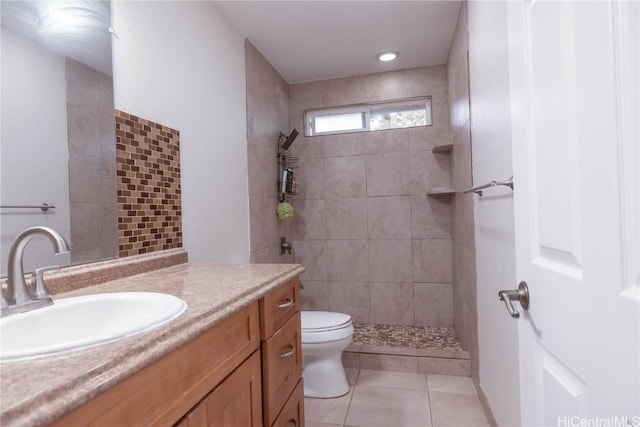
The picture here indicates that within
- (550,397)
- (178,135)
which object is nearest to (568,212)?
(550,397)

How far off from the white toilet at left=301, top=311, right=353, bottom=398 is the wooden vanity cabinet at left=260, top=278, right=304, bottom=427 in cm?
66

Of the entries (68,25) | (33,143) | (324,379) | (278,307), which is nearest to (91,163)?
(33,143)

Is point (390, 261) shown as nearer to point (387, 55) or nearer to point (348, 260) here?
point (348, 260)

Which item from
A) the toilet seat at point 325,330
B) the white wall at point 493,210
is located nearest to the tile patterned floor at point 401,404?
the white wall at point 493,210

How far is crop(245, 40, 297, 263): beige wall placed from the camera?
230cm

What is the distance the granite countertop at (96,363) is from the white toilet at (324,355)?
1.10 m

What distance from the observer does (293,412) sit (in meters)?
1.24

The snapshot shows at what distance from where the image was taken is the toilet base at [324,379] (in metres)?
2.04

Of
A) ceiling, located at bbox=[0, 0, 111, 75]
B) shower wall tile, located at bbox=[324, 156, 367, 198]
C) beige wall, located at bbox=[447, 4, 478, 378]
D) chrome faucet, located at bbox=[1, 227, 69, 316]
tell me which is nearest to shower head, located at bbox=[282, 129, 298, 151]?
shower wall tile, located at bbox=[324, 156, 367, 198]

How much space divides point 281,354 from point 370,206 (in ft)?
6.57

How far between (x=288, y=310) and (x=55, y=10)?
4.20ft

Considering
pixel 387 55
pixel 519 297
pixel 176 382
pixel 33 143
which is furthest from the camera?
pixel 387 55

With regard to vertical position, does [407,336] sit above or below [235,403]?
below

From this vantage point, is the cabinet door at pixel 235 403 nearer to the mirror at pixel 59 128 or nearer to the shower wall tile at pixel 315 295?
the mirror at pixel 59 128
